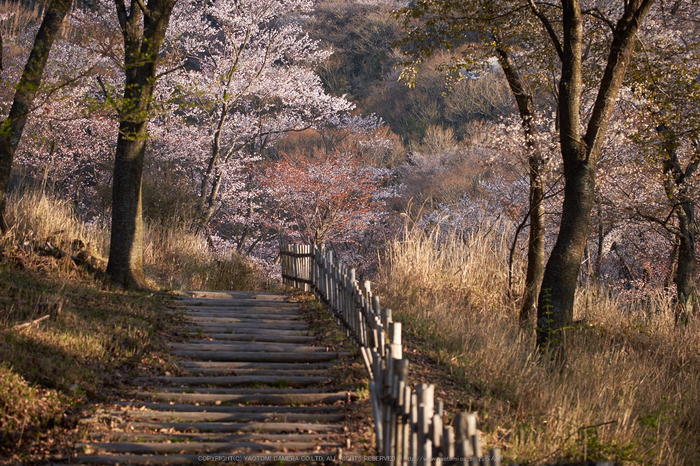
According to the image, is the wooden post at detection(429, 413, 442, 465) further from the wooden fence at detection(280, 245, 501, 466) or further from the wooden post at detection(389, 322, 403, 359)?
the wooden post at detection(389, 322, 403, 359)

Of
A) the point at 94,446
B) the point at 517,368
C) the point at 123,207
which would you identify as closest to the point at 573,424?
the point at 517,368

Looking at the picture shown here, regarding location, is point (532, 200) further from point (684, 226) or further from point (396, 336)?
point (396, 336)

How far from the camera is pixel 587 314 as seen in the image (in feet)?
27.0

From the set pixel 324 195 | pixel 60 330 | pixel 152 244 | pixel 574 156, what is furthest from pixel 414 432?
pixel 324 195

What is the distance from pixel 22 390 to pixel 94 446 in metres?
0.85

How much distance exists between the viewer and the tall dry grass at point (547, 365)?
4.15 m

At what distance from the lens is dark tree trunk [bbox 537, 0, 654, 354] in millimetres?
6250

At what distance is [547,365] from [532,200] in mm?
3042

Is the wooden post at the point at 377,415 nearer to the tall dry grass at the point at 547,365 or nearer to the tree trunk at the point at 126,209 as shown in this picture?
the tall dry grass at the point at 547,365

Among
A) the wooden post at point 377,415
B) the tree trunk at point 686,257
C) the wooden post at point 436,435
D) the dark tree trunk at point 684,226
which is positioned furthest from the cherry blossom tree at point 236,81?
the wooden post at point 436,435

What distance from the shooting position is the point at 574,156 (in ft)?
20.6

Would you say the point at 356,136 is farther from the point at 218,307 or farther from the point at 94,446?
the point at 94,446

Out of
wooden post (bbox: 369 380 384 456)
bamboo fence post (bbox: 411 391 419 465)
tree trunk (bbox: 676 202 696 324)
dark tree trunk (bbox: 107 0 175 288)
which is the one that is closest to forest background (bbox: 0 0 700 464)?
tree trunk (bbox: 676 202 696 324)

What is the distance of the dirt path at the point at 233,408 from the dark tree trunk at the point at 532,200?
3.06m
